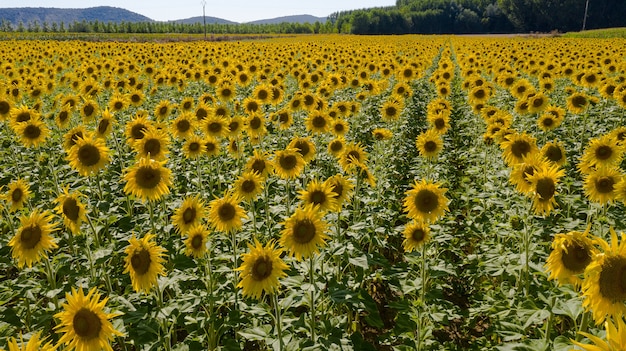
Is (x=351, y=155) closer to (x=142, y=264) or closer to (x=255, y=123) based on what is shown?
(x=255, y=123)

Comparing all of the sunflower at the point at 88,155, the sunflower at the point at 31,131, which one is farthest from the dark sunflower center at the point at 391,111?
the sunflower at the point at 31,131

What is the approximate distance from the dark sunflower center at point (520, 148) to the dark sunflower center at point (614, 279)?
307cm

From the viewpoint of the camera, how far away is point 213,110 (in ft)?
26.0

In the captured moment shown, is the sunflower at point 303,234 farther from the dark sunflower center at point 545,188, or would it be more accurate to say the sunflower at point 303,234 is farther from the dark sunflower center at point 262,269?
the dark sunflower center at point 545,188

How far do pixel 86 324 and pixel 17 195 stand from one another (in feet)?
10.4

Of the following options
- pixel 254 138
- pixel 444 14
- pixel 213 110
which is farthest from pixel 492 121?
pixel 444 14

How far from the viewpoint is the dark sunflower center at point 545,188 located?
3.80m

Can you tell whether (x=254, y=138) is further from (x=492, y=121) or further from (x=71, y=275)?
(x=492, y=121)

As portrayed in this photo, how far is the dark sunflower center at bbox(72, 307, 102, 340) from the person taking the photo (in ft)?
→ 8.66

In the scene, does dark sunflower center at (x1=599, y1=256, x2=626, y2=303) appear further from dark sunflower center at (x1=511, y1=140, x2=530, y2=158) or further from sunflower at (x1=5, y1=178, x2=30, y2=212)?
sunflower at (x1=5, y1=178, x2=30, y2=212)

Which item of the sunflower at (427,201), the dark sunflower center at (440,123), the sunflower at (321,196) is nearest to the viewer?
the sunflower at (321,196)

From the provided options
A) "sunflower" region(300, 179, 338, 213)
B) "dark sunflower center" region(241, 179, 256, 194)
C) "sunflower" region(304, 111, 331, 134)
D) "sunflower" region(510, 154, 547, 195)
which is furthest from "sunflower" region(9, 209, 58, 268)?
"sunflower" region(304, 111, 331, 134)

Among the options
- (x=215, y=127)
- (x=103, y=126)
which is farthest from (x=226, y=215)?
(x=103, y=126)

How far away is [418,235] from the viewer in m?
4.68
